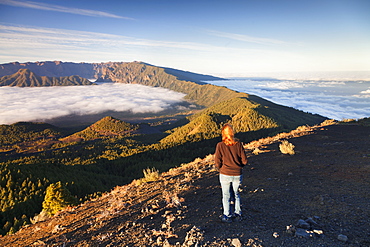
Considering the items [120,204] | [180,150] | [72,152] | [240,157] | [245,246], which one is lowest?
[72,152]

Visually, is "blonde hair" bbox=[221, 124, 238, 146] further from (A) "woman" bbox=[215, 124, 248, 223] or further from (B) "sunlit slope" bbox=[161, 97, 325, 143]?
(B) "sunlit slope" bbox=[161, 97, 325, 143]

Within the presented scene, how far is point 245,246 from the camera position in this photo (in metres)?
4.97

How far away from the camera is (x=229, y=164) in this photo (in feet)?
20.4

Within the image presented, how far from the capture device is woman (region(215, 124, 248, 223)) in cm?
620

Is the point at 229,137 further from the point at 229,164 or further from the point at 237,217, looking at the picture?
the point at 237,217

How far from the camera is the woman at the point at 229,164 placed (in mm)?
6195

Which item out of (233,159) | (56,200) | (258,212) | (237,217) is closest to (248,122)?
(56,200)

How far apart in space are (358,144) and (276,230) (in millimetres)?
13578

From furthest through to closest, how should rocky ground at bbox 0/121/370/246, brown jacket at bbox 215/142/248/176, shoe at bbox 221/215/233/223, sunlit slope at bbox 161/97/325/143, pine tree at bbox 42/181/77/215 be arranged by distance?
sunlit slope at bbox 161/97/325/143 → pine tree at bbox 42/181/77/215 → shoe at bbox 221/215/233/223 → brown jacket at bbox 215/142/248/176 → rocky ground at bbox 0/121/370/246

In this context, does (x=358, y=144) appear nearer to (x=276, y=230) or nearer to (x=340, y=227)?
(x=340, y=227)

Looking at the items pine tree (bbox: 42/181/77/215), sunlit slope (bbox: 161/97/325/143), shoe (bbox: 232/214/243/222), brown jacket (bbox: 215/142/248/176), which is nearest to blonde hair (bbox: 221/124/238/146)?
brown jacket (bbox: 215/142/248/176)

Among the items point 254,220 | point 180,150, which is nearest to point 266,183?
point 254,220

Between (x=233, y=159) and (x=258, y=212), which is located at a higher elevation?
(x=233, y=159)

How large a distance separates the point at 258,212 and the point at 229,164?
6.49 ft
